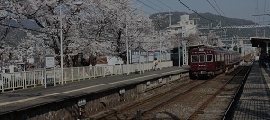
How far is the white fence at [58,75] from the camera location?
15.1 meters

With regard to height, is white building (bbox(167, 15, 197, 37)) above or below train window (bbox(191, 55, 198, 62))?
above

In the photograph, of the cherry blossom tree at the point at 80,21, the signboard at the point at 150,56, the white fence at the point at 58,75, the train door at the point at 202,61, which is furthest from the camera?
the signboard at the point at 150,56

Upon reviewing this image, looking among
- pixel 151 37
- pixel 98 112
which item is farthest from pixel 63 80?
pixel 151 37

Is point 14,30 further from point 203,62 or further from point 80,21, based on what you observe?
point 203,62

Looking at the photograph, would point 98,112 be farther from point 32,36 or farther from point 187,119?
point 32,36

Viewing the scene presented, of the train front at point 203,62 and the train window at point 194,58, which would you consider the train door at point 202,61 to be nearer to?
the train front at point 203,62

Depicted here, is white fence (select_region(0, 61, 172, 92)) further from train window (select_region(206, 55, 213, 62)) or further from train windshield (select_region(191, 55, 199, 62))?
train window (select_region(206, 55, 213, 62))

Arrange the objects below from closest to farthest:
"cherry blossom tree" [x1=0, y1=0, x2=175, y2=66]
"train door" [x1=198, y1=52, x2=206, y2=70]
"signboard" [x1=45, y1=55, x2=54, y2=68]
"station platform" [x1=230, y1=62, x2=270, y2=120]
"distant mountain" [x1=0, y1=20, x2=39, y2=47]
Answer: "station platform" [x1=230, y1=62, x2=270, y2=120] → "signboard" [x1=45, y1=55, x2=54, y2=68] → "distant mountain" [x1=0, y1=20, x2=39, y2=47] → "cherry blossom tree" [x1=0, y1=0, x2=175, y2=66] → "train door" [x1=198, y1=52, x2=206, y2=70]

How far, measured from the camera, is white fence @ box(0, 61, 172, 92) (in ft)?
49.7

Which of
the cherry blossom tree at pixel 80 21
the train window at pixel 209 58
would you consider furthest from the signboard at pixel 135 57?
the train window at pixel 209 58

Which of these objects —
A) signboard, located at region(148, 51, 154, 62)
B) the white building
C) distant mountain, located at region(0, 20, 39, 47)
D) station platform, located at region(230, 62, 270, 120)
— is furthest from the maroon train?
distant mountain, located at region(0, 20, 39, 47)

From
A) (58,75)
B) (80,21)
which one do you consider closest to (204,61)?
(80,21)

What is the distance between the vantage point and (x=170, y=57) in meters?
47.3

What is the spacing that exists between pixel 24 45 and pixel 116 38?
13.1 m
